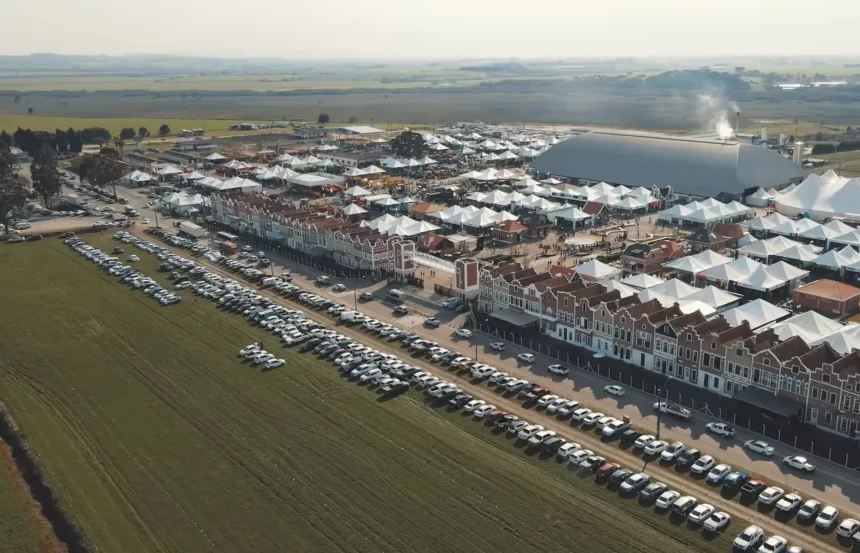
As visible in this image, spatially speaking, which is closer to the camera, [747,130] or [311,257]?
[311,257]

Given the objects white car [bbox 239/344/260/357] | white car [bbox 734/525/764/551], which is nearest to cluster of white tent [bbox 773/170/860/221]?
white car [bbox 734/525/764/551]

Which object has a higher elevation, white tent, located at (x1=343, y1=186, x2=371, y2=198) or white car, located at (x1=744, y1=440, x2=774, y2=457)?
white tent, located at (x1=343, y1=186, x2=371, y2=198)

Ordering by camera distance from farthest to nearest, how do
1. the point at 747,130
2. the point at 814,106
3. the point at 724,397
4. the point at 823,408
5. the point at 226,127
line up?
the point at 814,106 < the point at 226,127 < the point at 747,130 < the point at 724,397 < the point at 823,408

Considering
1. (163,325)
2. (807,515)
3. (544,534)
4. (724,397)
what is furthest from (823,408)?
(163,325)

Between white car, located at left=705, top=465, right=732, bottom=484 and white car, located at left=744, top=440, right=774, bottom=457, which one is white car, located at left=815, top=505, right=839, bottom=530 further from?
white car, located at left=744, top=440, right=774, bottom=457

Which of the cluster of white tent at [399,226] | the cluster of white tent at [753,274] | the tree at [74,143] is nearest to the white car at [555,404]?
the cluster of white tent at [753,274]

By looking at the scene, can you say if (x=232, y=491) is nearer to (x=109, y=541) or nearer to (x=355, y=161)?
(x=109, y=541)
